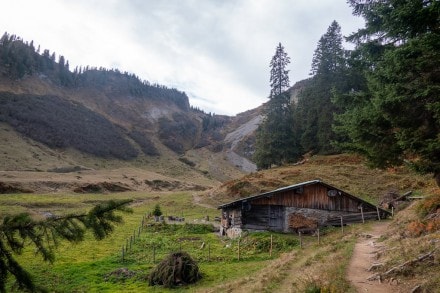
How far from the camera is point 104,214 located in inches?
251

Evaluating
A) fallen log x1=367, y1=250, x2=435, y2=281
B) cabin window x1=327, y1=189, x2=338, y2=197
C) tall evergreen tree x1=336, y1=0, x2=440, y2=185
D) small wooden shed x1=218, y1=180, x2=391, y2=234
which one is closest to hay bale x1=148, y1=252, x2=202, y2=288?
fallen log x1=367, y1=250, x2=435, y2=281

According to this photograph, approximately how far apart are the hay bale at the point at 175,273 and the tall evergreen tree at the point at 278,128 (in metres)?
46.3

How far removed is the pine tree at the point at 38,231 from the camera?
19.1 feet

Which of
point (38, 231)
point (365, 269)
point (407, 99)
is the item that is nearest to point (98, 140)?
point (407, 99)

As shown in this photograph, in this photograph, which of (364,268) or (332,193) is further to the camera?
(332,193)

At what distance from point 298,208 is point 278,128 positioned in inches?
1321

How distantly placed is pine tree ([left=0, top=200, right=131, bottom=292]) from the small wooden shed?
26876 millimetres

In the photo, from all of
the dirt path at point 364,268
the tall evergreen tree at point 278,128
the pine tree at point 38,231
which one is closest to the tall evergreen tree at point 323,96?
the tall evergreen tree at point 278,128

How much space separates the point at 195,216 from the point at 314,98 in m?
33.3

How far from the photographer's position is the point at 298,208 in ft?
109

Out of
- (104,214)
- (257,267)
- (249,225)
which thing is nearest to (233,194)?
(249,225)

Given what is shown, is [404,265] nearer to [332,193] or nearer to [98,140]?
[332,193]

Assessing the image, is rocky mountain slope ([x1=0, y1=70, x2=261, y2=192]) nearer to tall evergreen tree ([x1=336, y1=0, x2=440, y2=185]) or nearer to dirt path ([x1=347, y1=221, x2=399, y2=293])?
dirt path ([x1=347, y1=221, x2=399, y2=293])

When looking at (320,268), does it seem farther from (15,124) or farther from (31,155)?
(15,124)
